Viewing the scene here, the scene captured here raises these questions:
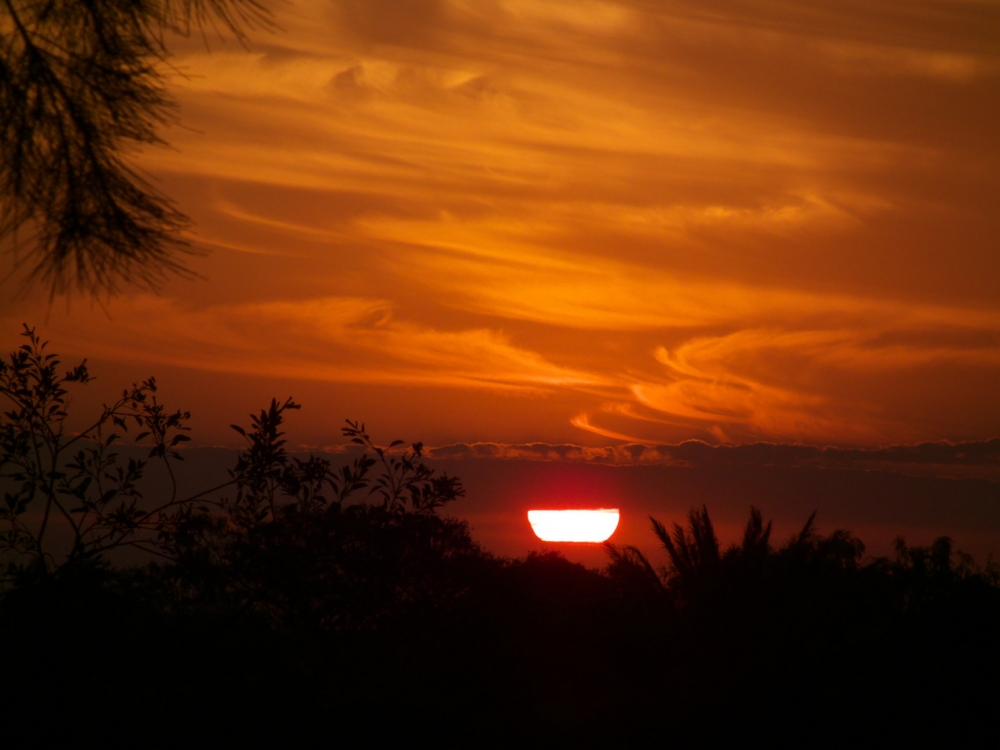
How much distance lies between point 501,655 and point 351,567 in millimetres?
9629

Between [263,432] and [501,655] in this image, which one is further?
[501,655]

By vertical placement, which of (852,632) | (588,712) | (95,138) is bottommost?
(588,712)

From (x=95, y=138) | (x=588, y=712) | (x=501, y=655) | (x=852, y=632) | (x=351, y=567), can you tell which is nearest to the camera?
(x=95, y=138)

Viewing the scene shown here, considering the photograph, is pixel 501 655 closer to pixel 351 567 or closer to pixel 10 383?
pixel 351 567

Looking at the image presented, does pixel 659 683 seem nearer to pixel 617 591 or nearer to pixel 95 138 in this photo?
pixel 617 591

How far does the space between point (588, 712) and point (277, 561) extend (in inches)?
355

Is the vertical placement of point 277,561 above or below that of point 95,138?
below

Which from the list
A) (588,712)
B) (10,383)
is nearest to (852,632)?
(588,712)

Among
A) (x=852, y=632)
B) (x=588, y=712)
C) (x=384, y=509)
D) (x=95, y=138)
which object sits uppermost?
(x=95, y=138)

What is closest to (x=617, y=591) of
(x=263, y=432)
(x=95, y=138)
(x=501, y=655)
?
(x=501, y=655)

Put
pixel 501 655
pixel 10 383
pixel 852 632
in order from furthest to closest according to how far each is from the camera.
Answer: pixel 501 655 → pixel 852 632 → pixel 10 383

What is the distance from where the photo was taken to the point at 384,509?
8102 mm

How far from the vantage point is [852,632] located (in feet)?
45.5

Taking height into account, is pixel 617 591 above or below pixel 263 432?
below
